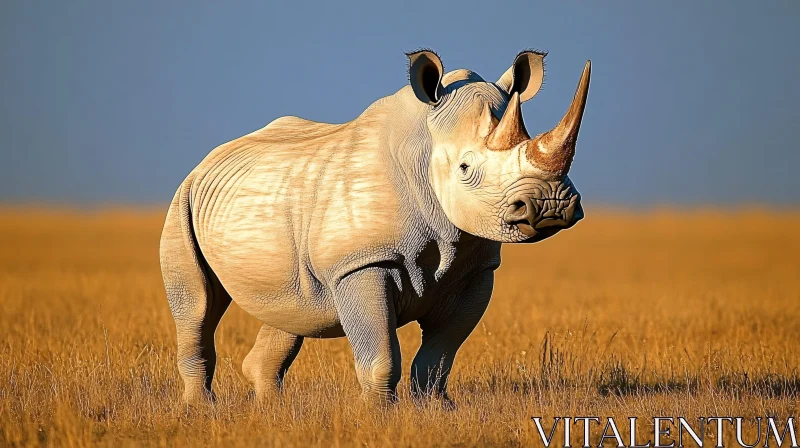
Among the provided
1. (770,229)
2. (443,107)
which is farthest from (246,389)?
(770,229)

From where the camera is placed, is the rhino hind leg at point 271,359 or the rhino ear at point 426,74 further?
the rhino hind leg at point 271,359

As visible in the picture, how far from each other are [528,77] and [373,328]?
188cm

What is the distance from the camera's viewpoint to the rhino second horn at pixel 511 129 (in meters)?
7.19

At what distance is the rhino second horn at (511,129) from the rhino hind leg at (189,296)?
2.85 metres

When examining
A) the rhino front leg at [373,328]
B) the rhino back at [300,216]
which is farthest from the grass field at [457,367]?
the rhino back at [300,216]

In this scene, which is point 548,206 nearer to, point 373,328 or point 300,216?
point 373,328

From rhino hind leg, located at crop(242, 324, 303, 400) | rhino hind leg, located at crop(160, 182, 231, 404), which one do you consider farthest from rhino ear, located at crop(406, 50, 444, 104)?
rhino hind leg, located at crop(242, 324, 303, 400)

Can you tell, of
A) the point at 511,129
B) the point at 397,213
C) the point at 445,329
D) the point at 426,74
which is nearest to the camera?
the point at 511,129

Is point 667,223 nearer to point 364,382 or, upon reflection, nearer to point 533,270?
point 533,270

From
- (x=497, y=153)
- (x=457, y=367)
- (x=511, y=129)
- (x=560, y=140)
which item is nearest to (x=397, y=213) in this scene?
(x=497, y=153)

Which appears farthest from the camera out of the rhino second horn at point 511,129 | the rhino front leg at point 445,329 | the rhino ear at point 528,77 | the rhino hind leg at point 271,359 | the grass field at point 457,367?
the rhino hind leg at point 271,359

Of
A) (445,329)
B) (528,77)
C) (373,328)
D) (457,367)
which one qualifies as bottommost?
(457,367)

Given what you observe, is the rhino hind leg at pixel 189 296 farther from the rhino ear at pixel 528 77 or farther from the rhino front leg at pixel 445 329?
the rhino ear at pixel 528 77

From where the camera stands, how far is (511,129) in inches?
284
